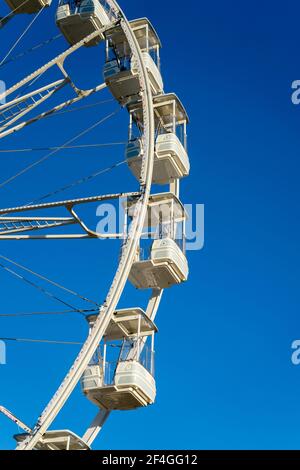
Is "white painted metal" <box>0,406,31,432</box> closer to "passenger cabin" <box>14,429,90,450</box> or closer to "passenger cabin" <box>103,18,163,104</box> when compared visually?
"passenger cabin" <box>14,429,90,450</box>

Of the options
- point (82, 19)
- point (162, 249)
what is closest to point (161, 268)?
point (162, 249)

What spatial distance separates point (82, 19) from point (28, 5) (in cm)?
121

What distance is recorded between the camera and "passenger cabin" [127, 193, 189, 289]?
23.0 metres

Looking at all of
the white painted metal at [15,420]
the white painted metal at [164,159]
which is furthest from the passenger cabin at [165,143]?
the white painted metal at [15,420]

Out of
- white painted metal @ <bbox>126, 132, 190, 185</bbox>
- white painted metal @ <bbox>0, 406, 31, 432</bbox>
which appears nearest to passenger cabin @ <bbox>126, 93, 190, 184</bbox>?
white painted metal @ <bbox>126, 132, 190, 185</bbox>

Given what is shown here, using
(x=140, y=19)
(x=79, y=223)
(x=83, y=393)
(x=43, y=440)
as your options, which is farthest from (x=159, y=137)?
(x=43, y=440)

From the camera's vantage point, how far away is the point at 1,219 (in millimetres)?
20078

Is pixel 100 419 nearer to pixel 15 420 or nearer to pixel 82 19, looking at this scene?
pixel 15 420

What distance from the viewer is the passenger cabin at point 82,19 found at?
975 inches

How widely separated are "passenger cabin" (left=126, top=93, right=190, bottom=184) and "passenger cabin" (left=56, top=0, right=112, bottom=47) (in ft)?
6.53

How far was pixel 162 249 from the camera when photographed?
22984mm

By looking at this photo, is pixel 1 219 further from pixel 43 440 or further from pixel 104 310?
pixel 43 440

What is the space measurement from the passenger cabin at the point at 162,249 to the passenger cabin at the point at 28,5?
5.00 meters
